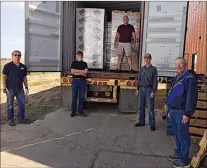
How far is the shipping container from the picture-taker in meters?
6.63

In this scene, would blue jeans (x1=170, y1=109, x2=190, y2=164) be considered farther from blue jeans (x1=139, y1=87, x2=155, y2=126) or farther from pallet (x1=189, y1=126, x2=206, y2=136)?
blue jeans (x1=139, y1=87, x2=155, y2=126)

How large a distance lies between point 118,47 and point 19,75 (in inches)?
137

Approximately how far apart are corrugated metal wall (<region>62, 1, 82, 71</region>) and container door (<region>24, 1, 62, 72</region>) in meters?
0.20

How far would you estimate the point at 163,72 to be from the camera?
6.83 metres

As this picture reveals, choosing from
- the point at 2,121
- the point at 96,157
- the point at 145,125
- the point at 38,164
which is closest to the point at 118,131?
the point at 145,125

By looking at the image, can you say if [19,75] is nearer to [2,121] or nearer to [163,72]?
[2,121]

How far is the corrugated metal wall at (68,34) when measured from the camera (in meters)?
7.75

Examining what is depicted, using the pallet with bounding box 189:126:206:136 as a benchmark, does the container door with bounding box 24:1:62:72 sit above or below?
above

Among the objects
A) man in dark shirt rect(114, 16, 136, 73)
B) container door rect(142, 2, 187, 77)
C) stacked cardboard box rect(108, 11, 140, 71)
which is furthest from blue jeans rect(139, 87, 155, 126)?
stacked cardboard box rect(108, 11, 140, 71)

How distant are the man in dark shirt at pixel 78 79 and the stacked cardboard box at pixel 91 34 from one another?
1.57 m

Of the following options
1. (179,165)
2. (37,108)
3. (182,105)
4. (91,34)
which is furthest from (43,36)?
(179,165)

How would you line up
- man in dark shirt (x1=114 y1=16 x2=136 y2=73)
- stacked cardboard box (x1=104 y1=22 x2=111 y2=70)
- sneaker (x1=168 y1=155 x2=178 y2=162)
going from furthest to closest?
stacked cardboard box (x1=104 y1=22 x2=111 y2=70) < man in dark shirt (x1=114 y1=16 x2=136 y2=73) < sneaker (x1=168 y1=155 x2=178 y2=162)

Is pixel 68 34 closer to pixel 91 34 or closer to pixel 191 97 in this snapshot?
pixel 91 34

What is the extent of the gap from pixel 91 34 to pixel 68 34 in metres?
1.01
